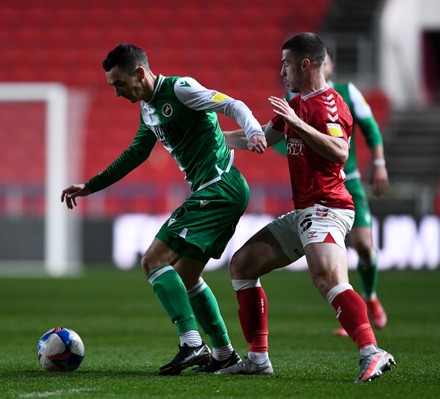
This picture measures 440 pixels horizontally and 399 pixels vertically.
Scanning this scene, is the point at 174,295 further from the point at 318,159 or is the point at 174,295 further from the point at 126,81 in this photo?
the point at 126,81

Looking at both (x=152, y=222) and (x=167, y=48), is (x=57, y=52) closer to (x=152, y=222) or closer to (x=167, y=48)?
(x=167, y=48)

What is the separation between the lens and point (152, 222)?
54.4ft

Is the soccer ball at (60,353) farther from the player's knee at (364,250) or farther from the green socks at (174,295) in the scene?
the player's knee at (364,250)

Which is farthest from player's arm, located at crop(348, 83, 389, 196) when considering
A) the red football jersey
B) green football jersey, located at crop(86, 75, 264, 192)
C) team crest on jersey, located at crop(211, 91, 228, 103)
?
team crest on jersey, located at crop(211, 91, 228, 103)

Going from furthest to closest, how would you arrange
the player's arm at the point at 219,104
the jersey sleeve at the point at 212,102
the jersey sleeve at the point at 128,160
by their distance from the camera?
the jersey sleeve at the point at 128,160 < the jersey sleeve at the point at 212,102 < the player's arm at the point at 219,104

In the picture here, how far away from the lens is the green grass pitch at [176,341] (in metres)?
5.21

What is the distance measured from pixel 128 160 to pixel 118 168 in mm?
79

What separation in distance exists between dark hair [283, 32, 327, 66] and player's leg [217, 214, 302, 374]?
0.90 meters

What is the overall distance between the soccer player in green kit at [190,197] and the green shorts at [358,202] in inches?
98.2

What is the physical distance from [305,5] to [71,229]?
A: 828 centimetres

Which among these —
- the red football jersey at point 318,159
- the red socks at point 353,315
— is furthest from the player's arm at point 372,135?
the red socks at point 353,315

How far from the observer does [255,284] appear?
586cm

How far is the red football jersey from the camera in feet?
18.0

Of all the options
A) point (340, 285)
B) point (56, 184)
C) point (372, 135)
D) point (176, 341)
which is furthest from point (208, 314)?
point (56, 184)
